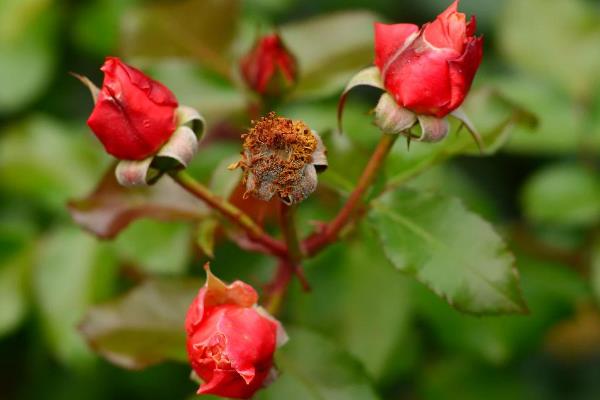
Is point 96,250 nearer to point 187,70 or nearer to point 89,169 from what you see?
point 89,169

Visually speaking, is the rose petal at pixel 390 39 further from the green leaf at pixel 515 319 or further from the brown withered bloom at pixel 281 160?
the green leaf at pixel 515 319

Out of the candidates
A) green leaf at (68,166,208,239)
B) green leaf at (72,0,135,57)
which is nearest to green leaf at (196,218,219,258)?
green leaf at (68,166,208,239)

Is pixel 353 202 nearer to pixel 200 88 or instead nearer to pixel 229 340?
pixel 229 340

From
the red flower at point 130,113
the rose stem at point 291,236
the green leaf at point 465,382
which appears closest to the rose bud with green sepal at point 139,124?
the red flower at point 130,113

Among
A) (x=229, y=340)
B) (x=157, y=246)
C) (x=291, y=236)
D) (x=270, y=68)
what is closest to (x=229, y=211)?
(x=291, y=236)

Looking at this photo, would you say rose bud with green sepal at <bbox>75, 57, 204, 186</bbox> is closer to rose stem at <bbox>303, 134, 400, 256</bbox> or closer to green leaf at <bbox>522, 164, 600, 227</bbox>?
rose stem at <bbox>303, 134, 400, 256</bbox>

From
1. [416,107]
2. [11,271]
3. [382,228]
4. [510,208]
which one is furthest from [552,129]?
[11,271]
